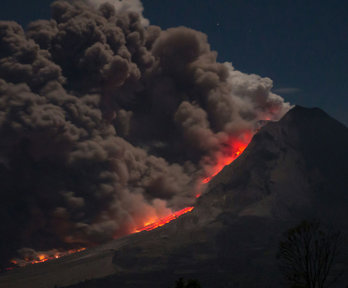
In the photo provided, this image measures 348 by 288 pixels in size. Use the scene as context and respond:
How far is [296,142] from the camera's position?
80.0m

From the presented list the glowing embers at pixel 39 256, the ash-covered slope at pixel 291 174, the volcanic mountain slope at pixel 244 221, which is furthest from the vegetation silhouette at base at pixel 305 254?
the glowing embers at pixel 39 256

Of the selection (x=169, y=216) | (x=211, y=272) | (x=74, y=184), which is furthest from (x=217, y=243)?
(x=74, y=184)

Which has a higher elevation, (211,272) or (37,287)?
(37,287)

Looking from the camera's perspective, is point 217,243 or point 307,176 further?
point 307,176

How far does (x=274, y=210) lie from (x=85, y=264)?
101 ft

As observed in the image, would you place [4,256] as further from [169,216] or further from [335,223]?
[335,223]

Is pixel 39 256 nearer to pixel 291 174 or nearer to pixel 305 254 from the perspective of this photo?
pixel 291 174

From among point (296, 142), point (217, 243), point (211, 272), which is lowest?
point (211, 272)

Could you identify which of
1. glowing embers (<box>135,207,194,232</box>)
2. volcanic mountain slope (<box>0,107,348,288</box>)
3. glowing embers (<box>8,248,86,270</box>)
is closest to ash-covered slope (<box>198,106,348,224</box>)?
volcanic mountain slope (<box>0,107,348,288</box>)

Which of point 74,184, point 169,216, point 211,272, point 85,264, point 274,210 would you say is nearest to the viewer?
point 211,272

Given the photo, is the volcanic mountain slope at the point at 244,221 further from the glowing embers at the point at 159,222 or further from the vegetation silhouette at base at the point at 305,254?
the vegetation silhouette at base at the point at 305,254

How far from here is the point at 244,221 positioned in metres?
65.8

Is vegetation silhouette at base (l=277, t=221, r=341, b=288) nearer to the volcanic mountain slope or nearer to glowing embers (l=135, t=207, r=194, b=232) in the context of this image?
the volcanic mountain slope

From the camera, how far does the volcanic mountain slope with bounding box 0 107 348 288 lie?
56.7 meters
